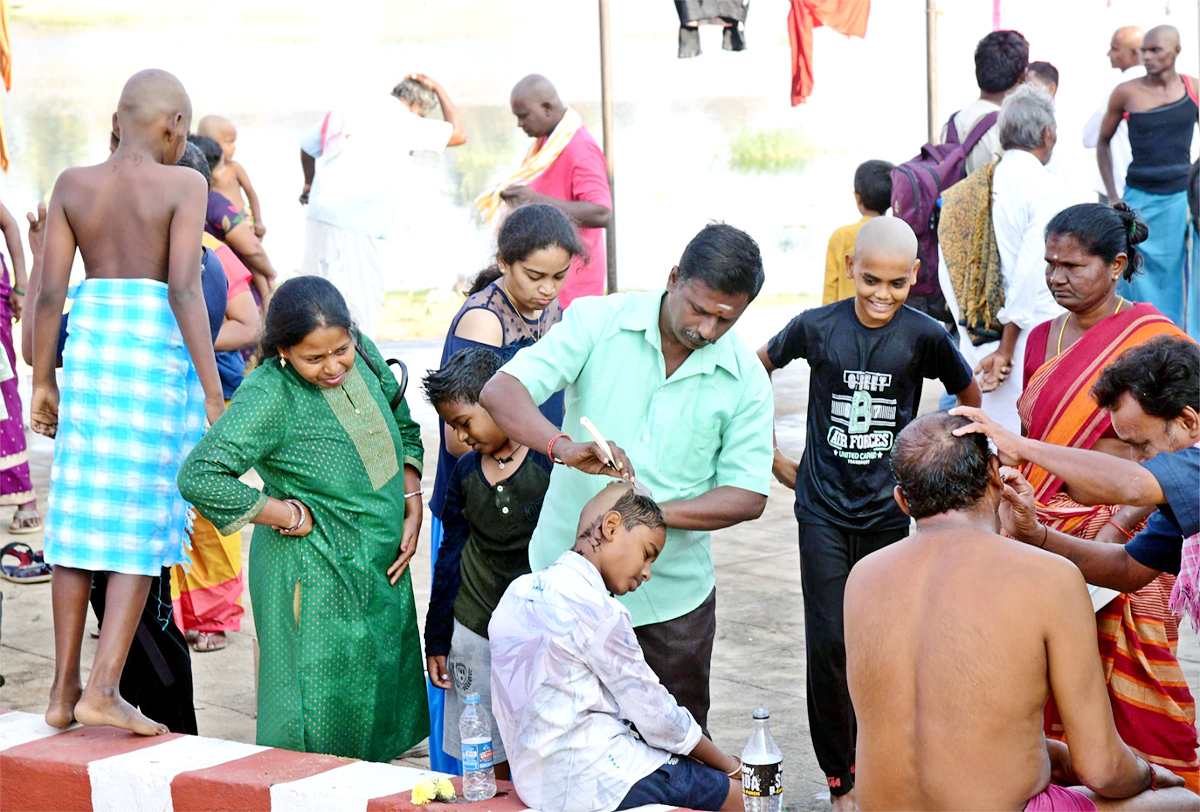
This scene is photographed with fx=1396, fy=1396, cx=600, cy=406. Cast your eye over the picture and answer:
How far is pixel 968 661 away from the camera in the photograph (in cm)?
276

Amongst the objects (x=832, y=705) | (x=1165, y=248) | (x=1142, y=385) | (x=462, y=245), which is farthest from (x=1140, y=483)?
(x=462, y=245)

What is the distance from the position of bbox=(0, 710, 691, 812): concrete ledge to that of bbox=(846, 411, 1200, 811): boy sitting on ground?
0.64m

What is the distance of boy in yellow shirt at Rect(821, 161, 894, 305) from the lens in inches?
263

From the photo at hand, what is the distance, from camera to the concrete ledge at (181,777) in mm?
3432

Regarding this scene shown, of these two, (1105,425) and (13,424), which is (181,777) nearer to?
(1105,425)

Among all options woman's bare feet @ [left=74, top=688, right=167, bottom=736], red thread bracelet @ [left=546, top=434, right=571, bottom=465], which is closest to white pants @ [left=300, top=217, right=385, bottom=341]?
woman's bare feet @ [left=74, top=688, right=167, bottom=736]

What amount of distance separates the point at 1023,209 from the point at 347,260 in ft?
14.5

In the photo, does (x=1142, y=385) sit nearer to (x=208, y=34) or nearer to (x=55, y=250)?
(x=55, y=250)

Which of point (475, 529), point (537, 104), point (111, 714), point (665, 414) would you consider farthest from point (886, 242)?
point (537, 104)

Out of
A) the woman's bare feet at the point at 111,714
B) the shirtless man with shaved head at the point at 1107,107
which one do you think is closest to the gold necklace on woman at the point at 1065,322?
the woman's bare feet at the point at 111,714

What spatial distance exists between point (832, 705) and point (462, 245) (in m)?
13.0

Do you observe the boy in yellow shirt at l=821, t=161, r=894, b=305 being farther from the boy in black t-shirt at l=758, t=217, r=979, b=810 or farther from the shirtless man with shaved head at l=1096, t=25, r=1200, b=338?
the boy in black t-shirt at l=758, t=217, r=979, b=810

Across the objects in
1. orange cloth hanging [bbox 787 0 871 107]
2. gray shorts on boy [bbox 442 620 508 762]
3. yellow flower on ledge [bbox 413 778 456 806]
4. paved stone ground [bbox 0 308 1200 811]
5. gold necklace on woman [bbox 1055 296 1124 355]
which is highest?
orange cloth hanging [bbox 787 0 871 107]

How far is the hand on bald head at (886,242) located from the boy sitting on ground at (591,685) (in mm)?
1195
